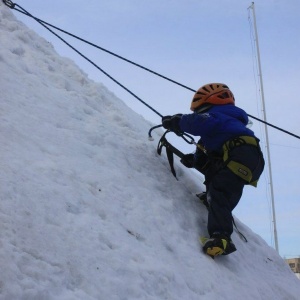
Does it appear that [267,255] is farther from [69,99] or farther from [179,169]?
[69,99]

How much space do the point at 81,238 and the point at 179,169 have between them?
295 centimetres

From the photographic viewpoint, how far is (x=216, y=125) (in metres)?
5.18

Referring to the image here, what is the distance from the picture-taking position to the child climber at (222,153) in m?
4.86

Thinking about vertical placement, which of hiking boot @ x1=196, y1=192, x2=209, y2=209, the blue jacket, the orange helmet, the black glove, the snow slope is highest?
Result: the orange helmet

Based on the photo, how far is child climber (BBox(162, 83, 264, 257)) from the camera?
4.86 metres

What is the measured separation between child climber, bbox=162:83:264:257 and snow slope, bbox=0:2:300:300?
0.29 m

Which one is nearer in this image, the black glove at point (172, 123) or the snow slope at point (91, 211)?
the snow slope at point (91, 211)

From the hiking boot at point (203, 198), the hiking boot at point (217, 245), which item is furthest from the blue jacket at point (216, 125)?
the hiking boot at point (217, 245)

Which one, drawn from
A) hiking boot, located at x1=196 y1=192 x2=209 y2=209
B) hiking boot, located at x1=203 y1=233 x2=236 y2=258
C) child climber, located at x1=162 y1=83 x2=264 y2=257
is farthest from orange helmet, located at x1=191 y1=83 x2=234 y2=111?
hiking boot, located at x1=203 y1=233 x2=236 y2=258

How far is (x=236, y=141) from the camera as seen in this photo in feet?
16.5

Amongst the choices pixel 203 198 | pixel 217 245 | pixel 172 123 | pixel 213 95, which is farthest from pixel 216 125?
pixel 217 245

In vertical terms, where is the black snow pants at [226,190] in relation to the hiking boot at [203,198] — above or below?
above

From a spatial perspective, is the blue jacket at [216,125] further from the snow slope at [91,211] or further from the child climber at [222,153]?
the snow slope at [91,211]

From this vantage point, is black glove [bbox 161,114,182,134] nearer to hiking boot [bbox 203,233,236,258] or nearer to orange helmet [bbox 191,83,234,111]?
orange helmet [bbox 191,83,234,111]
